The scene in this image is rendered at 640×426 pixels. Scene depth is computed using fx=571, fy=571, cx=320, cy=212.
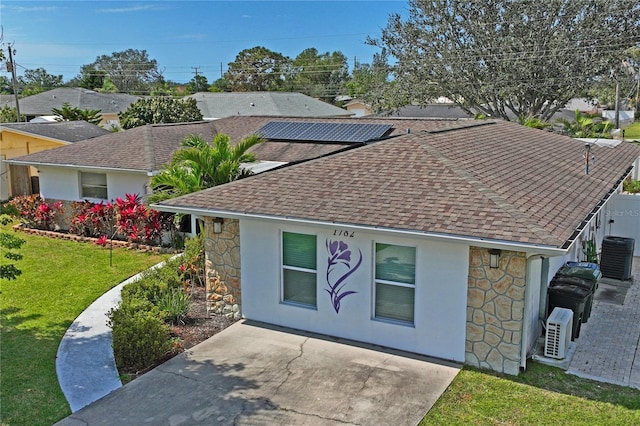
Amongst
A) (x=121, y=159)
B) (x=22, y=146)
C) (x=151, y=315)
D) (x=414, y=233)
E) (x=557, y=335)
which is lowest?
(x=557, y=335)

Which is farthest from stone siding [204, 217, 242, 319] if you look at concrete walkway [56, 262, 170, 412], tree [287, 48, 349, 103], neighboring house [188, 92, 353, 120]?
tree [287, 48, 349, 103]

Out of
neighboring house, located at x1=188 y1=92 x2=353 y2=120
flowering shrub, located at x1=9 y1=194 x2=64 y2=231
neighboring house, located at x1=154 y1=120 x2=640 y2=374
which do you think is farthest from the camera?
neighboring house, located at x1=188 y1=92 x2=353 y2=120

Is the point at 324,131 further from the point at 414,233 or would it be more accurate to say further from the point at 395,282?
the point at 414,233

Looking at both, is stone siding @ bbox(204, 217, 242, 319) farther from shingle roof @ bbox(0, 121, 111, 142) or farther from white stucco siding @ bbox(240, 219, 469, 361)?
shingle roof @ bbox(0, 121, 111, 142)

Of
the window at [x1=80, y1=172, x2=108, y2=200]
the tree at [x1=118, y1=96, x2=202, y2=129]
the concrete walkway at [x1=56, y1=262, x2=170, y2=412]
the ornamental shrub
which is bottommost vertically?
the concrete walkway at [x1=56, y1=262, x2=170, y2=412]

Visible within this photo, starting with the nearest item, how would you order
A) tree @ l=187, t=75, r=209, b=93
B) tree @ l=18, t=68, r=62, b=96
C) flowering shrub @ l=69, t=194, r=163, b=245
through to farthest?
flowering shrub @ l=69, t=194, r=163, b=245 < tree @ l=187, t=75, r=209, b=93 < tree @ l=18, t=68, r=62, b=96

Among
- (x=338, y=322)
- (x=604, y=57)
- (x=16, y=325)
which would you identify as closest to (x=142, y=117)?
(x=16, y=325)

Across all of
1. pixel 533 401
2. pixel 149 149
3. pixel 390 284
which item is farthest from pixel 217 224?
pixel 149 149
